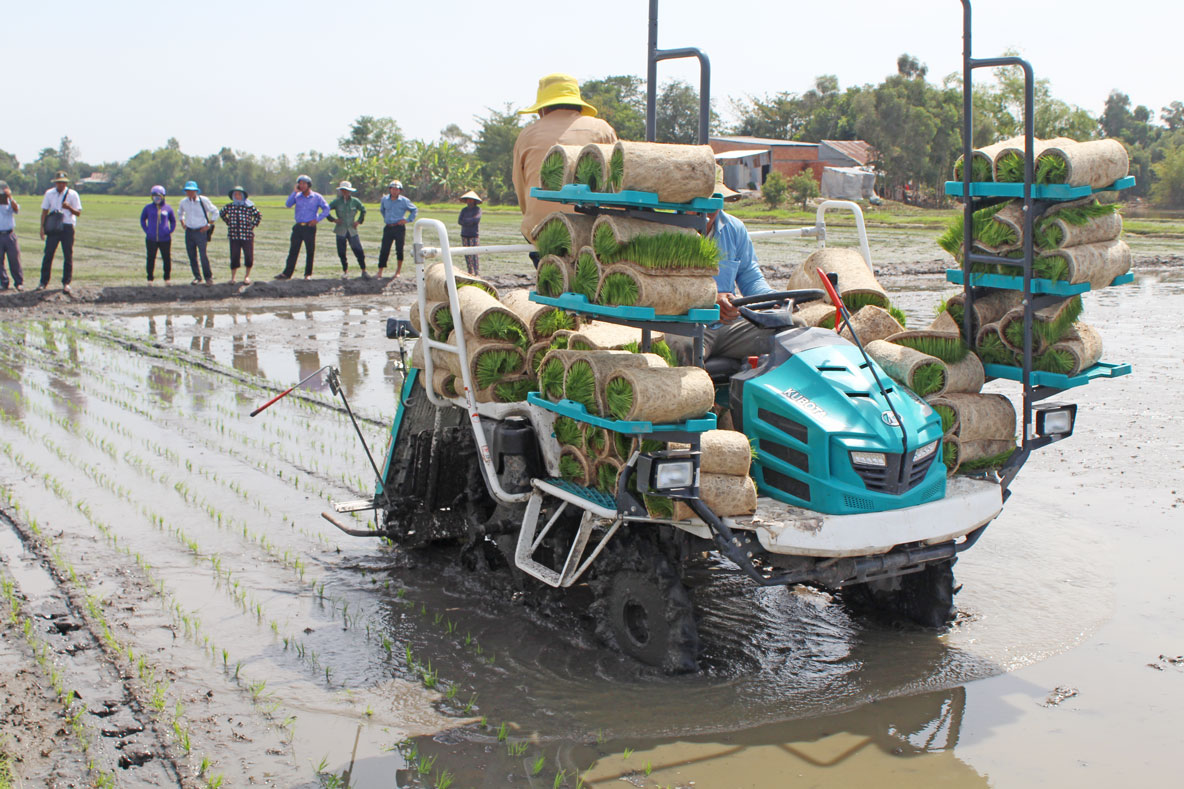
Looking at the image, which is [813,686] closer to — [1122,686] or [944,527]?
[944,527]

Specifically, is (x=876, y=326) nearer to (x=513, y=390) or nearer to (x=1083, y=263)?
(x=1083, y=263)

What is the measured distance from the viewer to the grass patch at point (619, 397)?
4555mm

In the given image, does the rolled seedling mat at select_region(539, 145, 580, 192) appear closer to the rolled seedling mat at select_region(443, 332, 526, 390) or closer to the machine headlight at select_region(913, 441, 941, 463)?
the rolled seedling mat at select_region(443, 332, 526, 390)

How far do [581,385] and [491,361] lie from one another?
95 centimetres

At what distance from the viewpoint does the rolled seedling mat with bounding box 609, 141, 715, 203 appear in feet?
14.8

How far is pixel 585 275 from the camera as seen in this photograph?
16.0 feet

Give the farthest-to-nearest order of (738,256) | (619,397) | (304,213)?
(304,213) < (738,256) < (619,397)

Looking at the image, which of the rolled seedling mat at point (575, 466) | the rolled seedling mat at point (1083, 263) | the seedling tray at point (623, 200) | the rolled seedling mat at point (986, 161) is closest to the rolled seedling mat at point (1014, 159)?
the rolled seedling mat at point (986, 161)

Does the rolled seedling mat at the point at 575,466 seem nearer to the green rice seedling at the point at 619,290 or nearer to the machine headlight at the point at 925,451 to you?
the green rice seedling at the point at 619,290

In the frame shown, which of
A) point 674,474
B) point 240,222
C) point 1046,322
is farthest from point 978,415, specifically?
point 240,222

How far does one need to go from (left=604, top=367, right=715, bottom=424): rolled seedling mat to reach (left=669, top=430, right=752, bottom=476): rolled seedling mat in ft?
0.48

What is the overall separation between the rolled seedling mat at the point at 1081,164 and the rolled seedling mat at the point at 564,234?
207 centimetres

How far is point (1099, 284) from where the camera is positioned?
213 inches

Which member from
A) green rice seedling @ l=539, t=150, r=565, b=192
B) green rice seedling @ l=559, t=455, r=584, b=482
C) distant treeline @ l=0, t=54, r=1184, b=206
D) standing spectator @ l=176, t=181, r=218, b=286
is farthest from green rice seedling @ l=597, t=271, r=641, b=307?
distant treeline @ l=0, t=54, r=1184, b=206
